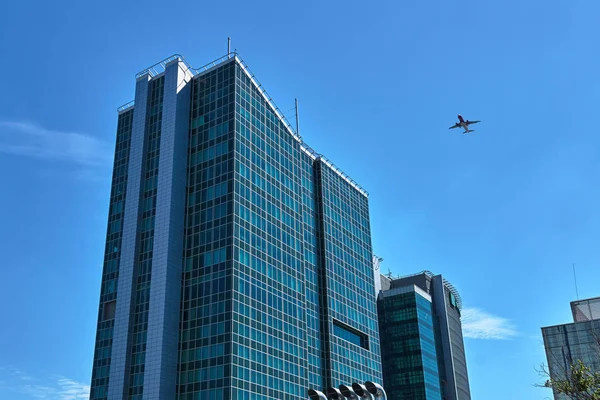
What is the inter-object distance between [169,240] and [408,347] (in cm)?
7787

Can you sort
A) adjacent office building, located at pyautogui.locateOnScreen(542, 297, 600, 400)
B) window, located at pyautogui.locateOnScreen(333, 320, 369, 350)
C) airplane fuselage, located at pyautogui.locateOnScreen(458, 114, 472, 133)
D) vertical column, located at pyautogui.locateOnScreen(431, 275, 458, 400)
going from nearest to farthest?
airplane fuselage, located at pyautogui.locateOnScreen(458, 114, 472, 133), window, located at pyautogui.locateOnScreen(333, 320, 369, 350), adjacent office building, located at pyautogui.locateOnScreen(542, 297, 600, 400), vertical column, located at pyautogui.locateOnScreen(431, 275, 458, 400)

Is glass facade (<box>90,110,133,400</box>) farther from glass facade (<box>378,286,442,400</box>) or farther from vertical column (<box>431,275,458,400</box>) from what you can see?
vertical column (<box>431,275,458,400</box>)

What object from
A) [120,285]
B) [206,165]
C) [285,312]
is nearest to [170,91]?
Answer: [206,165]

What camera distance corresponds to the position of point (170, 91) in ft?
304

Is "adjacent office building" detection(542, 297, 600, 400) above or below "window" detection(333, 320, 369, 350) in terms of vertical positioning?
above

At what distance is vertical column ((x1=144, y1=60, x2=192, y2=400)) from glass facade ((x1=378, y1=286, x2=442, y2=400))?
245 feet

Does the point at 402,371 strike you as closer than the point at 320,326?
No

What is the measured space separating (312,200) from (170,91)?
31.7m

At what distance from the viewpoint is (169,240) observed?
272 feet

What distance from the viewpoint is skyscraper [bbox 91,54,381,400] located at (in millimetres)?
77750

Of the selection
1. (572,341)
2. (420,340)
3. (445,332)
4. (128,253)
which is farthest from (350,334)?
(572,341)

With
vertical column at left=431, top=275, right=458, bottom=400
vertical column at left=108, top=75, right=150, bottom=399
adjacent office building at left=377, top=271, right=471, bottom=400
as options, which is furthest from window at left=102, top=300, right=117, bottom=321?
vertical column at left=431, top=275, right=458, bottom=400

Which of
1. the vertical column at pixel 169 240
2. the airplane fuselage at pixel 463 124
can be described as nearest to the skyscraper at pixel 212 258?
the vertical column at pixel 169 240

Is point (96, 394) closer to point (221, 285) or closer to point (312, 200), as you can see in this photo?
point (221, 285)
